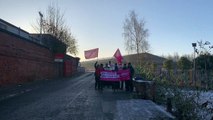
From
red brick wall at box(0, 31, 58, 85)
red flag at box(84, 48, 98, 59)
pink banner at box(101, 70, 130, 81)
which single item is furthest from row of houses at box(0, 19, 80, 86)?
pink banner at box(101, 70, 130, 81)

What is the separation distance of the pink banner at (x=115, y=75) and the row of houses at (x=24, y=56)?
7.26m

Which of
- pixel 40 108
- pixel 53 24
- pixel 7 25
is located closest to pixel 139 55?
pixel 53 24

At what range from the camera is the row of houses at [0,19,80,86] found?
94.8ft

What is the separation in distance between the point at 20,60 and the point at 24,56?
1541 millimetres

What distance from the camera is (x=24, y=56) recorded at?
114ft

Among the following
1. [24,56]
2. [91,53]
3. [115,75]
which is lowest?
[115,75]

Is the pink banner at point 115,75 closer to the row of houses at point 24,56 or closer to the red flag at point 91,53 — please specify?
the row of houses at point 24,56

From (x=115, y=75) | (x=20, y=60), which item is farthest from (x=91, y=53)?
(x=115, y=75)

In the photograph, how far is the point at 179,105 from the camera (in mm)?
13312

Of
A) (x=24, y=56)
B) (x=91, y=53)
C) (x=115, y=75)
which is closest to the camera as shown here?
(x=115, y=75)

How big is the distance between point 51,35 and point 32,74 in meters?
18.7

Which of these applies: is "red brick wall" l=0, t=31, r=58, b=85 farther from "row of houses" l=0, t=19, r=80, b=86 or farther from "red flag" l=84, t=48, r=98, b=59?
"red flag" l=84, t=48, r=98, b=59

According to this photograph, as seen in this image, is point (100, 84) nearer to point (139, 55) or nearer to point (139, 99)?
point (139, 99)

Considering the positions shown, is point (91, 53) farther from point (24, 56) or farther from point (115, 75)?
point (115, 75)
